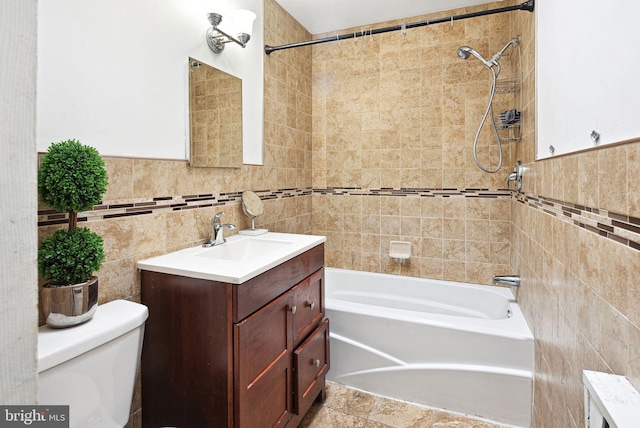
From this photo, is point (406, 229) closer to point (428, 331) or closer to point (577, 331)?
point (428, 331)

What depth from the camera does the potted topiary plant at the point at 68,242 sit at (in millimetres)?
940

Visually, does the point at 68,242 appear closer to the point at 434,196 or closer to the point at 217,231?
the point at 217,231

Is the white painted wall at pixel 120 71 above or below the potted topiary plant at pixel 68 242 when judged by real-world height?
above

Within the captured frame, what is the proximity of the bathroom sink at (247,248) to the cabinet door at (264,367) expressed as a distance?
1.29ft

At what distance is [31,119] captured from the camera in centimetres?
47

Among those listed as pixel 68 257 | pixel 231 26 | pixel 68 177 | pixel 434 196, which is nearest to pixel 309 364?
pixel 68 257

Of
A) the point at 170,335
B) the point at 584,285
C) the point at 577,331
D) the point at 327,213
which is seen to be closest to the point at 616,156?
the point at 584,285

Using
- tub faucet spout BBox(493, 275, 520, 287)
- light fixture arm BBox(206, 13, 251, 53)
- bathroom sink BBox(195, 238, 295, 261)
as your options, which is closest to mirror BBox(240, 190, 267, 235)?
bathroom sink BBox(195, 238, 295, 261)

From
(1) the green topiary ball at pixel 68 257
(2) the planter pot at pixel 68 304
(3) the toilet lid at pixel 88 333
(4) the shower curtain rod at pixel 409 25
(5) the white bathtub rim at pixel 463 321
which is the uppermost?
(4) the shower curtain rod at pixel 409 25

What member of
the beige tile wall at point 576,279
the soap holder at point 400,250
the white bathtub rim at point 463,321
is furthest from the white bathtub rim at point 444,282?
the beige tile wall at point 576,279

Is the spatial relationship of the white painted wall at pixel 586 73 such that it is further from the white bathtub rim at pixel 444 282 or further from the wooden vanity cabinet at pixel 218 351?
the white bathtub rim at pixel 444 282

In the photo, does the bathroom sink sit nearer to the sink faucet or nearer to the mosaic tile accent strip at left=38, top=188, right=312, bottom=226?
the sink faucet

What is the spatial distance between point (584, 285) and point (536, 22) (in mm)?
1414

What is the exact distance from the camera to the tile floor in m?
1.79
